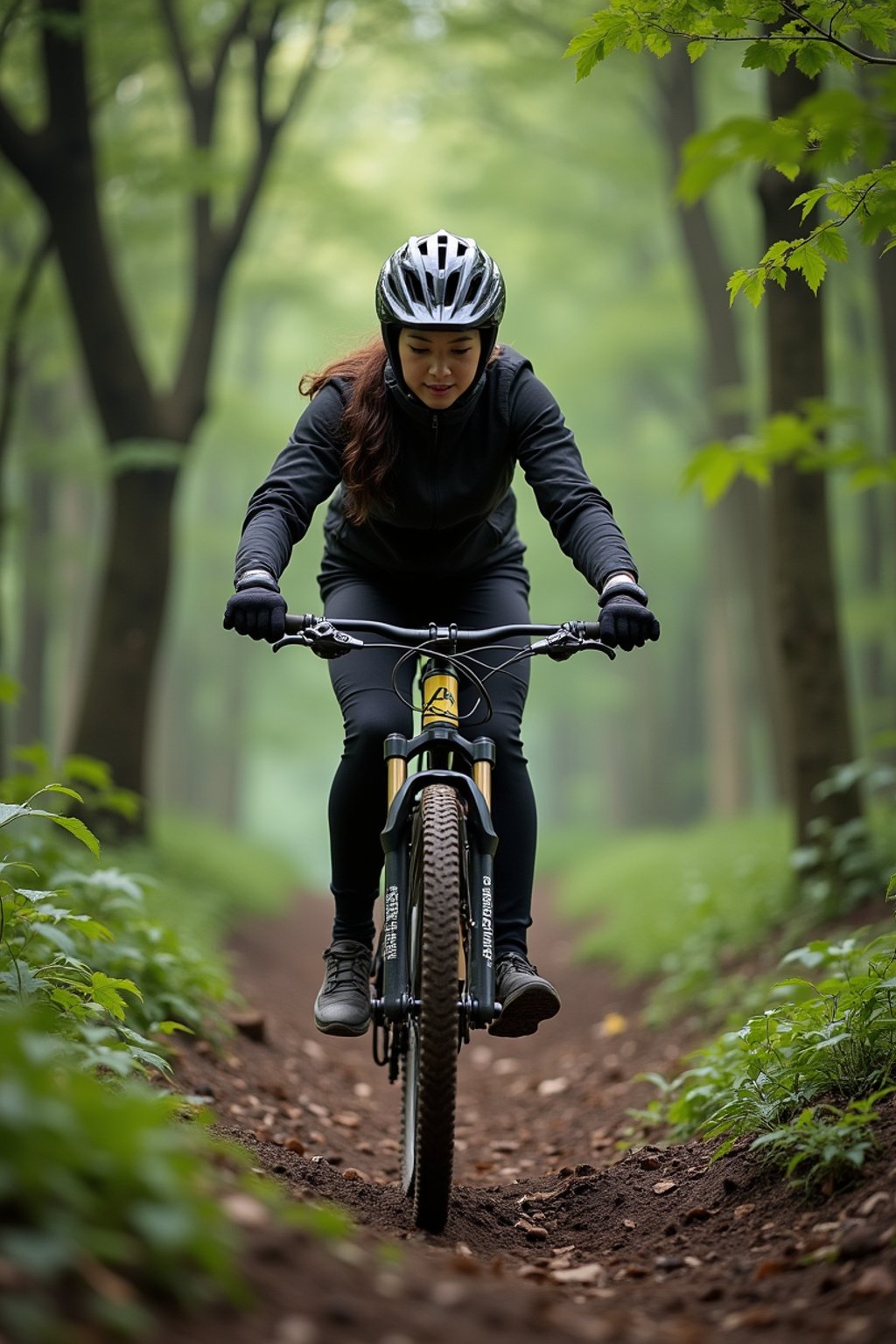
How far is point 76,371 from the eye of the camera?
18.2m

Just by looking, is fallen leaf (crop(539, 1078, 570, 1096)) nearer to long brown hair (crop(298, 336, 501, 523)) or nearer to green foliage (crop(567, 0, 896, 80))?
long brown hair (crop(298, 336, 501, 523))

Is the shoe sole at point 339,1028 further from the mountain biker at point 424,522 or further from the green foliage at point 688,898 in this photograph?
the green foliage at point 688,898

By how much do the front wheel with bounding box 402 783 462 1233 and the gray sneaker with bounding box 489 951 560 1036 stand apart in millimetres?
313

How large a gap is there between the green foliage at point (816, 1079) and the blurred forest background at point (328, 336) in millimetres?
2753

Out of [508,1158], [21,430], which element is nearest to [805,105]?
[508,1158]

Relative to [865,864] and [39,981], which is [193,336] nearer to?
[865,864]

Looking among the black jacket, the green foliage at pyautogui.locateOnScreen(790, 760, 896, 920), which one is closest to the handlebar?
the black jacket

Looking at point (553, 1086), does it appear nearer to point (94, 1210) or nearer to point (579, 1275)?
point (579, 1275)

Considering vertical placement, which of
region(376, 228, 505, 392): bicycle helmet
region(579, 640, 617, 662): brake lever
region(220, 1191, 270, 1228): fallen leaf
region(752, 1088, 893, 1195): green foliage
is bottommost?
region(220, 1191, 270, 1228): fallen leaf

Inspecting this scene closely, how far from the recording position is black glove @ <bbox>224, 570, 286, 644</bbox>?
144 inches

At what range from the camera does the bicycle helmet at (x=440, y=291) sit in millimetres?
4000

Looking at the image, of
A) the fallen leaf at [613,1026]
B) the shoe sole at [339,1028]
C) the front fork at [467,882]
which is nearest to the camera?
the front fork at [467,882]

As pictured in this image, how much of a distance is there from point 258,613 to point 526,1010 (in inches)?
54.3

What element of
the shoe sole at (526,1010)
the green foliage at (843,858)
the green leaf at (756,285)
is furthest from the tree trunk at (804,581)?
the shoe sole at (526,1010)
